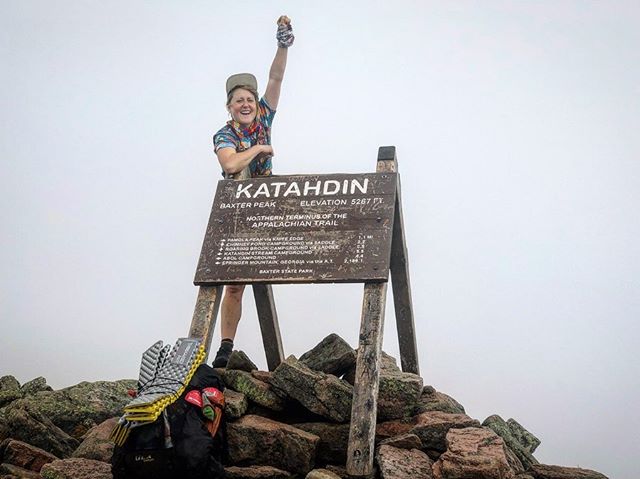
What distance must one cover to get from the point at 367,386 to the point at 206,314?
1865 millimetres

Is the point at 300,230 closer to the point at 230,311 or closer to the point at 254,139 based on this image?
the point at 230,311

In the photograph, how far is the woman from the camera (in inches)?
349

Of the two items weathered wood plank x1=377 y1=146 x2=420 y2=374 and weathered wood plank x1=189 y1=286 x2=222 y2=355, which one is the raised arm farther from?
weathered wood plank x1=189 y1=286 x2=222 y2=355

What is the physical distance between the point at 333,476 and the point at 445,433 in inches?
57.7

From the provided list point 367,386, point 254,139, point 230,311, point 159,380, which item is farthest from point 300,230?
point 159,380

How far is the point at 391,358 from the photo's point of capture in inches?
382

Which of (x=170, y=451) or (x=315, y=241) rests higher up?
(x=315, y=241)

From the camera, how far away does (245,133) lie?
9.27 m

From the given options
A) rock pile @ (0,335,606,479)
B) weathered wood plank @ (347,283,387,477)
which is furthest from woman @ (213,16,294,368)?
weathered wood plank @ (347,283,387,477)

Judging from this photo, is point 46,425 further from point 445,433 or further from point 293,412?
point 445,433

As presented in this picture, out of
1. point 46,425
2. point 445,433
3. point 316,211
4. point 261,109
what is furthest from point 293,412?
point 261,109

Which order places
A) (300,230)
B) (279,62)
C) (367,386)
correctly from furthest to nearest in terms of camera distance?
(279,62) < (300,230) < (367,386)

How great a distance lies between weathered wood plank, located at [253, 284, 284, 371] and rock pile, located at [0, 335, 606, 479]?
1.01 m

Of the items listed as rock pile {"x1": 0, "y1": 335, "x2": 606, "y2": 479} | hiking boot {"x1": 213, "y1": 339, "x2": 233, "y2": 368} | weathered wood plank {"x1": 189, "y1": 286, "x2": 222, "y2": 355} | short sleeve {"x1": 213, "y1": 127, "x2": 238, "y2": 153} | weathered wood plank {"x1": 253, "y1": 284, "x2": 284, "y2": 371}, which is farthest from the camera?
weathered wood plank {"x1": 253, "y1": 284, "x2": 284, "y2": 371}
